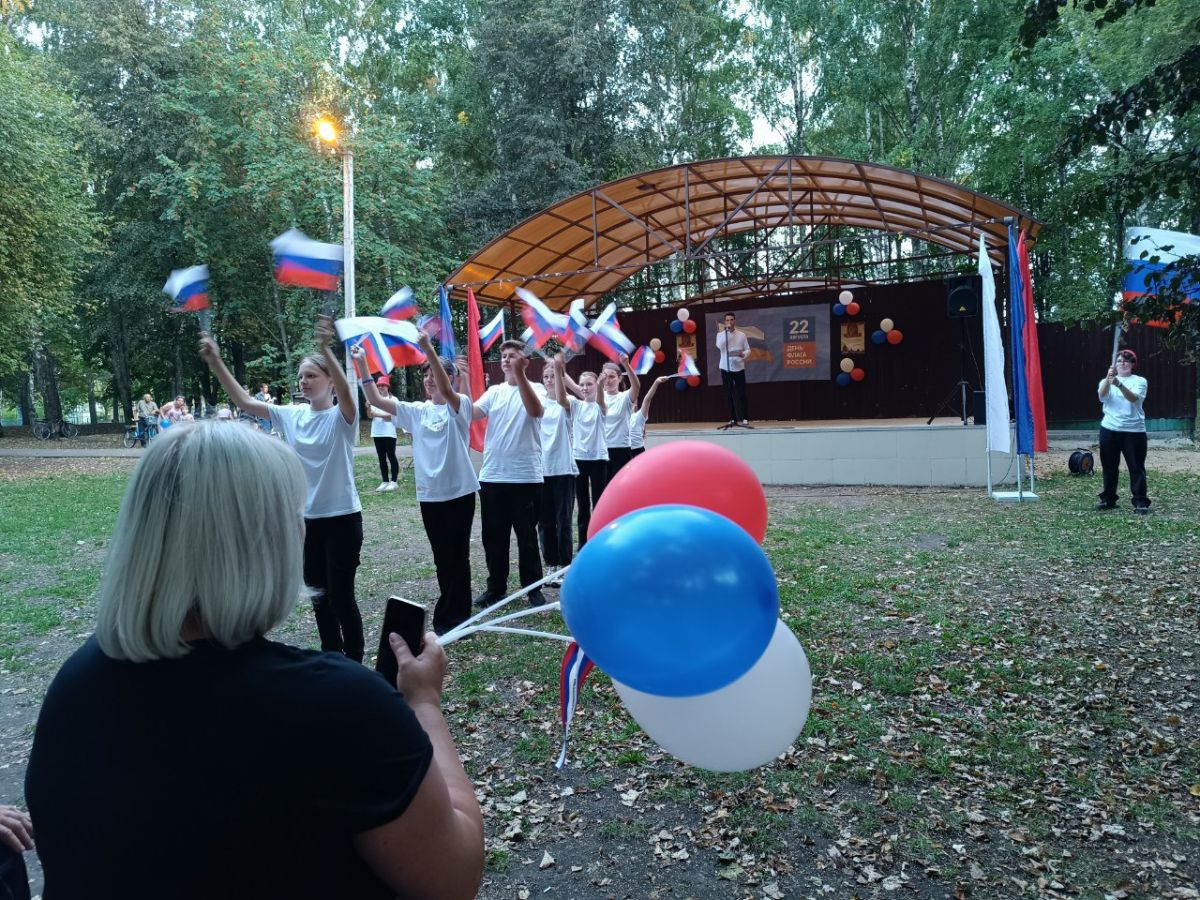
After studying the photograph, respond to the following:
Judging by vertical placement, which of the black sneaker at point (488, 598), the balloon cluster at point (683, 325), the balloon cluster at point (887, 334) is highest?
the balloon cluster at point (683, 325)

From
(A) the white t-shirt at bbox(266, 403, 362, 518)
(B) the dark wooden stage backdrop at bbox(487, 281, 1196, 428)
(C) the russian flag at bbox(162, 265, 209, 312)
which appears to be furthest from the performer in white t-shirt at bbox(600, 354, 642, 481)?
(B) the dark wooden stage backdrop at bbox(487, 281, 1196, 428)

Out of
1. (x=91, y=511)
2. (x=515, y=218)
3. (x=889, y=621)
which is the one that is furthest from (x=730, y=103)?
(x=889, y=621)

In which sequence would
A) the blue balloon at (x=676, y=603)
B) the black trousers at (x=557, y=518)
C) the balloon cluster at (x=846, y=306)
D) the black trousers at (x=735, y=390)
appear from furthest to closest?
the balloon cluster at (x=846, y=306) → the black trousers at (x=735, y=390) → the black trousers at (x=557, y=518) → the blue balloon at (x=676, y=603)

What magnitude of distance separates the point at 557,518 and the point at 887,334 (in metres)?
12.0

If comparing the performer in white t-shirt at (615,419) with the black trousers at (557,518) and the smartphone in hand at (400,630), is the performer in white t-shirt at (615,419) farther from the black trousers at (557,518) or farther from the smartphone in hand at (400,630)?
the smartphone in hand at (400,630)

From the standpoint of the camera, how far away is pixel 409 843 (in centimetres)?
114

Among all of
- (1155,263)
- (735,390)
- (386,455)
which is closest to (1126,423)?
(1155,263)

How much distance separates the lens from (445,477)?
505 centimetres

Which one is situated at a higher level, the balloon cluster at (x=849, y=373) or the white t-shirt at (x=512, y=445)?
the balloon cluster at (x=849, y=373)

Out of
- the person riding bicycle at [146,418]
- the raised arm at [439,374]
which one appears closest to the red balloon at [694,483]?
the raised arm at [439,374]

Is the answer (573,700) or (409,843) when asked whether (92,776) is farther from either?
(573,700)

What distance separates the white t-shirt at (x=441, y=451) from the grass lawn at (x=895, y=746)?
1.12 m

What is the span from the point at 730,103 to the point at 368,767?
1123 inches

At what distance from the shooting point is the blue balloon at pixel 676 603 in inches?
70.4
